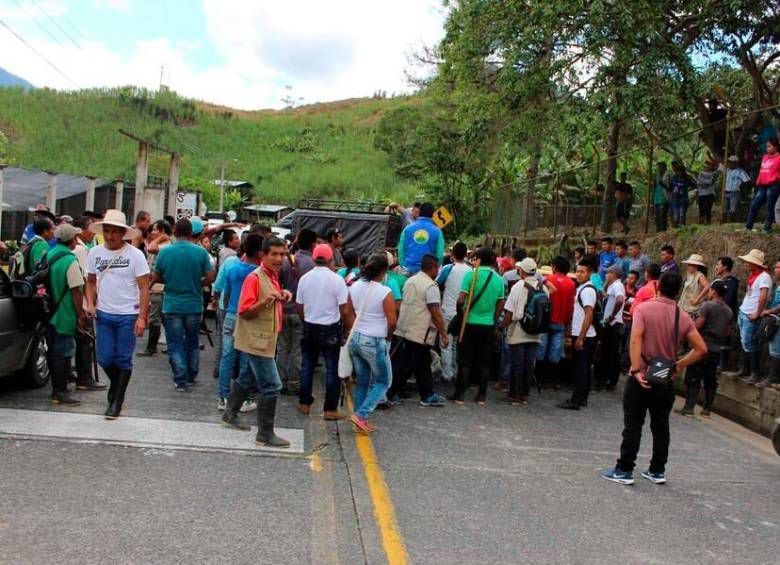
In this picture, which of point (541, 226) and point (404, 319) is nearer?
point (404, 319)

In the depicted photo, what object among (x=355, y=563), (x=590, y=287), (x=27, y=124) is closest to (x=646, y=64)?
(x=590, y=287)

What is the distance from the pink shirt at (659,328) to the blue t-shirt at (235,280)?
3907 mm

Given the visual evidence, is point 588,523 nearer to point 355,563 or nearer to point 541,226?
point 355,563

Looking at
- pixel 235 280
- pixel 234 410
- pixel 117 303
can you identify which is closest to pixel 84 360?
pixel 117 303

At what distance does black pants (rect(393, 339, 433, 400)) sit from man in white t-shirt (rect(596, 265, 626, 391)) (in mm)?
3211

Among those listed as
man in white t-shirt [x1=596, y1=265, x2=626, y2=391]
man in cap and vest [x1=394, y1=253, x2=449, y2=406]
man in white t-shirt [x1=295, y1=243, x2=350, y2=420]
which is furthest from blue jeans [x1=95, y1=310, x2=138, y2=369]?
man in white t-shirt [x1=596, y1=265, x2=626, y2=391]

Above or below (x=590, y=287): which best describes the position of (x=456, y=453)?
below

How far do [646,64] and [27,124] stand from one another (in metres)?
85.8

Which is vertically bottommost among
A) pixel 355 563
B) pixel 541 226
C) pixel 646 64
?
pixel 355 563

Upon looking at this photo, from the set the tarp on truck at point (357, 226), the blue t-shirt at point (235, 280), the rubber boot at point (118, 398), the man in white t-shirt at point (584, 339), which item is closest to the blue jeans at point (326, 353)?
the blue t-shirt at point (235, 280)

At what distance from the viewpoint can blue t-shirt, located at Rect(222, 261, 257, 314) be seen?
8047 millimetres

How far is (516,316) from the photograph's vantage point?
9.41 meters

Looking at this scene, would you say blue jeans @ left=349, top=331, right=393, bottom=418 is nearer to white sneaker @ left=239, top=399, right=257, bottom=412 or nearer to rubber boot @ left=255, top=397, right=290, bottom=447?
rubber boot @ left=255, top=397, right=290, bottom=447

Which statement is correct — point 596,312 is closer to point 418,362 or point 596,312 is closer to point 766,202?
point 418,362
